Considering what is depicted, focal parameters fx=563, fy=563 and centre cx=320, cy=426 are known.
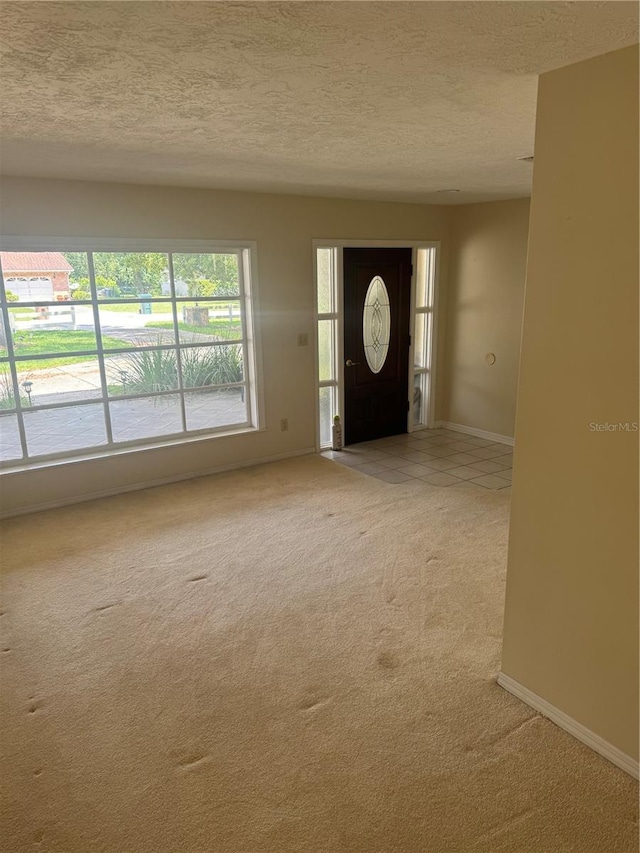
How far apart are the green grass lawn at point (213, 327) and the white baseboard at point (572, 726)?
3569 millimetres

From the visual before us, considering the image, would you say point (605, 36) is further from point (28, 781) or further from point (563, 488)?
point (28, 781)

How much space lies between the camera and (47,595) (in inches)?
123

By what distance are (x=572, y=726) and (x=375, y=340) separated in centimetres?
420

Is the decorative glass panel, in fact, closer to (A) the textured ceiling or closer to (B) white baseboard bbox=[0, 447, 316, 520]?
(B) white baseboard bbox=[0, 447, 316, 520]

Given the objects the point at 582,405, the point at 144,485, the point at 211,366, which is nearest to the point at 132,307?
the point at 211,366

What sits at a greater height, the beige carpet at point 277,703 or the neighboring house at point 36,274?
the neighboring house at point 36,274

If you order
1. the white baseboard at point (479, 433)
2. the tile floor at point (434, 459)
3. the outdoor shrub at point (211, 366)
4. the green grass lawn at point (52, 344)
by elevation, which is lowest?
the tile floor at point (434, 459)

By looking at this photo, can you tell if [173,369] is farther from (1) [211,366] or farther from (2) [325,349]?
(2) [325,349]

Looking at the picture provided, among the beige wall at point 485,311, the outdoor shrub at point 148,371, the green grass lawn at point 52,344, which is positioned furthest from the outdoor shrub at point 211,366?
the beige wall at point 485,311

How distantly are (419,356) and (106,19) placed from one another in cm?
517

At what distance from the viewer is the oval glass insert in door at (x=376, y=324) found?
566cm

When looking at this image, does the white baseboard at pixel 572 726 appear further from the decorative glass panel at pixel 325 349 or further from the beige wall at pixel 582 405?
the decorative glass panel at pixel 325 349

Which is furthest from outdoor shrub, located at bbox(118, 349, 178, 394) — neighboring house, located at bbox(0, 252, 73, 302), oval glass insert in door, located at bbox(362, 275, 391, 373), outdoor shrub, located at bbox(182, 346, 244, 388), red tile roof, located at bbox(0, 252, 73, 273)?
oval glass insert in door, located at bbox(362, 275, 391, 373)

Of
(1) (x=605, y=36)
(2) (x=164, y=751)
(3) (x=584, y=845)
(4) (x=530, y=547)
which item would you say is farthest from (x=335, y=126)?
(3) (x=584, y=845)
